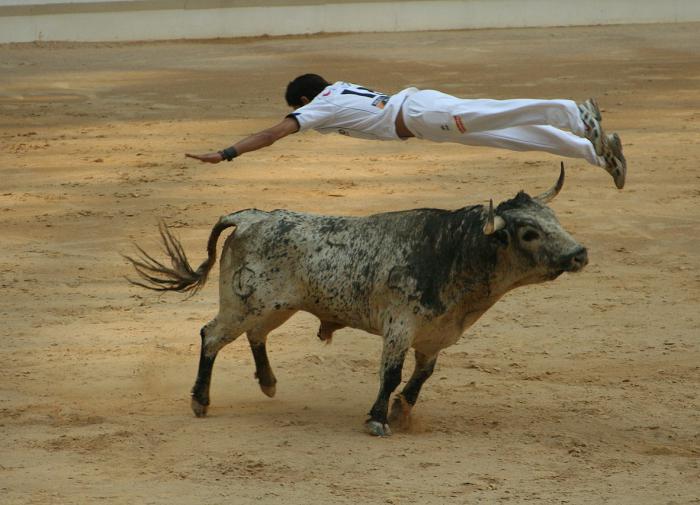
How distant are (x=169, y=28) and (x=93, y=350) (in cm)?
1468

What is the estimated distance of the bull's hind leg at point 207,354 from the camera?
30.2ft

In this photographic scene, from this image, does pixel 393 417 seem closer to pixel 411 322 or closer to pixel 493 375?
pixel 411 322

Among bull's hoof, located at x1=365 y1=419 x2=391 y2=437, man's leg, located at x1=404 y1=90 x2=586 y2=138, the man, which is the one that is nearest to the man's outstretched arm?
the man

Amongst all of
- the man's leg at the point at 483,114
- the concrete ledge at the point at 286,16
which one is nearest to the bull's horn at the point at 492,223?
the man's leg at the point at 483,114

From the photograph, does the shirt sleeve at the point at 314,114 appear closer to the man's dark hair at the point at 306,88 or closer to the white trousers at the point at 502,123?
the man's dark hair at the point at 306,88

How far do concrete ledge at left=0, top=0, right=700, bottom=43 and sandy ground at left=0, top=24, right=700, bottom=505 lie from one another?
285 cm

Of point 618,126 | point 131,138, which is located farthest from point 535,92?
point 131,138

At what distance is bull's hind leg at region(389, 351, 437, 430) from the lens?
898 centimetres

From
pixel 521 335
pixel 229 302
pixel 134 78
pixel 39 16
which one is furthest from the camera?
pixel 39 16

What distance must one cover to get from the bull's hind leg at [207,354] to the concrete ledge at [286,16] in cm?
1610

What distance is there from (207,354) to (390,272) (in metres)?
1.45

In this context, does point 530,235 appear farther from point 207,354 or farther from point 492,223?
point 207,354

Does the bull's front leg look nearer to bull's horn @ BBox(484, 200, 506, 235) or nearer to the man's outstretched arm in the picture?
bull's horn @ BBox(484, 200, 506, 235)

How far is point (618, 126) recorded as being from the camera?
682 inches
